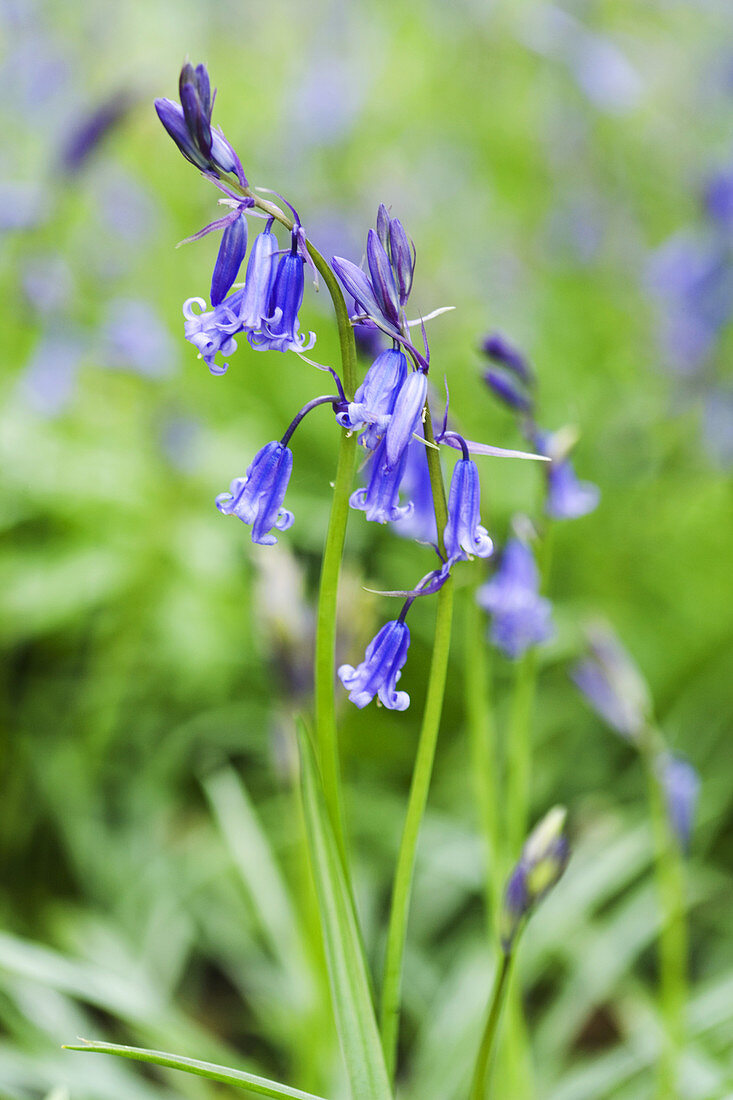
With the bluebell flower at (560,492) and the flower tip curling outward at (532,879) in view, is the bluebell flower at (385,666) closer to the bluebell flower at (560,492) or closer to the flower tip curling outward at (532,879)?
the flower tip curling outward at (532,879)

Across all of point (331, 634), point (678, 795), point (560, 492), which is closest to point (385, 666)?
point (331, 634)

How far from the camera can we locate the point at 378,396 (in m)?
0.97

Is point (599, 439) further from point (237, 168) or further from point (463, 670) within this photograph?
point (237, 168)

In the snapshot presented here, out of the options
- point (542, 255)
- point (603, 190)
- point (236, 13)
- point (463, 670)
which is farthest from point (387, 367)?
point (236, 13)

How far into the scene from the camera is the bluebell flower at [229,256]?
98cm

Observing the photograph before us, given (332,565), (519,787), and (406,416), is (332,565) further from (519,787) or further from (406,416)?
(519,787)

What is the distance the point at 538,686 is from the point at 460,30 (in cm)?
490

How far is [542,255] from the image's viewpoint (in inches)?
204

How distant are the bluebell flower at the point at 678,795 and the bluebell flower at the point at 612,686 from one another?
0.30ft

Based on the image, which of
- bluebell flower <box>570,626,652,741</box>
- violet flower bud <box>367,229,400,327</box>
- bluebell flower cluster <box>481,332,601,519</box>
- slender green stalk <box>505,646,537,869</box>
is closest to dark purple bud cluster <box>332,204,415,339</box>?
violet flower bud <box>367,229,400,327</box>

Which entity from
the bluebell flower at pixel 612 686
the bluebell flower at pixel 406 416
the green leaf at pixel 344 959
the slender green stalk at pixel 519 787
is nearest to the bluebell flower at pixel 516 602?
the slender green stalk at pixel 519 787

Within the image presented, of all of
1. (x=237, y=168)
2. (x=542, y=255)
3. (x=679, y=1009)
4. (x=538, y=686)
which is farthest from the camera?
(x=542, y=255)

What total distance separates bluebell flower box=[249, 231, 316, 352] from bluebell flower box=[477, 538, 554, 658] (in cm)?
70

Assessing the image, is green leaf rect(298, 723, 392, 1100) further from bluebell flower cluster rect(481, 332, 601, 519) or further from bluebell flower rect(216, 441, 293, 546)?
bluebell flower cluster rect(481, 332, 601, 519)
